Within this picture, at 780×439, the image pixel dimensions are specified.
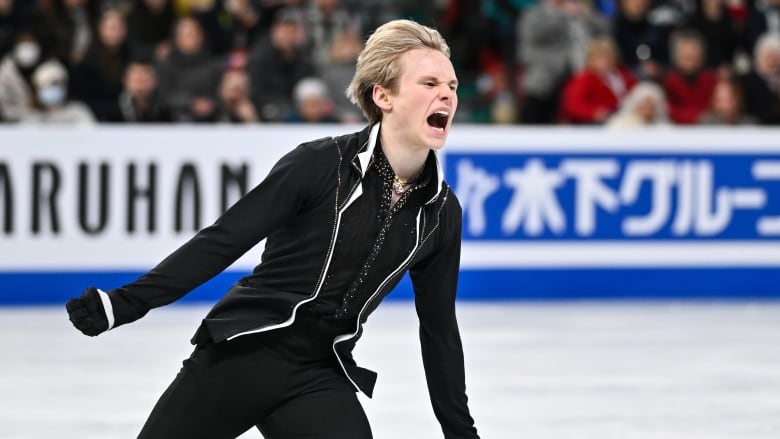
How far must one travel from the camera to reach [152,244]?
28.7 ft

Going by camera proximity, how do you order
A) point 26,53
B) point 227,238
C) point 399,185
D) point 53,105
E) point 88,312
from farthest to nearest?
1. point 26,53
2. point 53,105
3. point 399,185
4. point 227,238
5. point 88,312

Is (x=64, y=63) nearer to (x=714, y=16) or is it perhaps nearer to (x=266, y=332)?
(x=714, y=16)

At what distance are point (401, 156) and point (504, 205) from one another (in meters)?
6.08

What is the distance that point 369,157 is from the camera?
3.20 m

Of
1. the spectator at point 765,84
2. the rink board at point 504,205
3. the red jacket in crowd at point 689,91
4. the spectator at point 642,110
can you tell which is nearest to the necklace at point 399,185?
the rink board at point 504,205

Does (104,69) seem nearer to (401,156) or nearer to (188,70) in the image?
(188,70)

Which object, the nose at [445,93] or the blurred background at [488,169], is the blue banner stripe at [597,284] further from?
the nose at [445,93]

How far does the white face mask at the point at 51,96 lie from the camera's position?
9172 millimetres

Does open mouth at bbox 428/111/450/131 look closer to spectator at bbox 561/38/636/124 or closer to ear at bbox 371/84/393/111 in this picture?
ear at bbox 371/84/393/111

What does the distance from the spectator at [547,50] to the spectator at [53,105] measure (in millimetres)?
3412

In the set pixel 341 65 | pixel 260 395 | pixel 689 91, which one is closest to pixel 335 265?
pixel 260 395

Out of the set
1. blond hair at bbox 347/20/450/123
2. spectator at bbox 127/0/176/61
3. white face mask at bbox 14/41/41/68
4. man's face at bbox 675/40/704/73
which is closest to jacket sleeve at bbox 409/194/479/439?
blond hair at bbox 347/20/450/123

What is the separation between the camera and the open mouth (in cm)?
315

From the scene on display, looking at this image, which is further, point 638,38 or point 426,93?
point 638,38
